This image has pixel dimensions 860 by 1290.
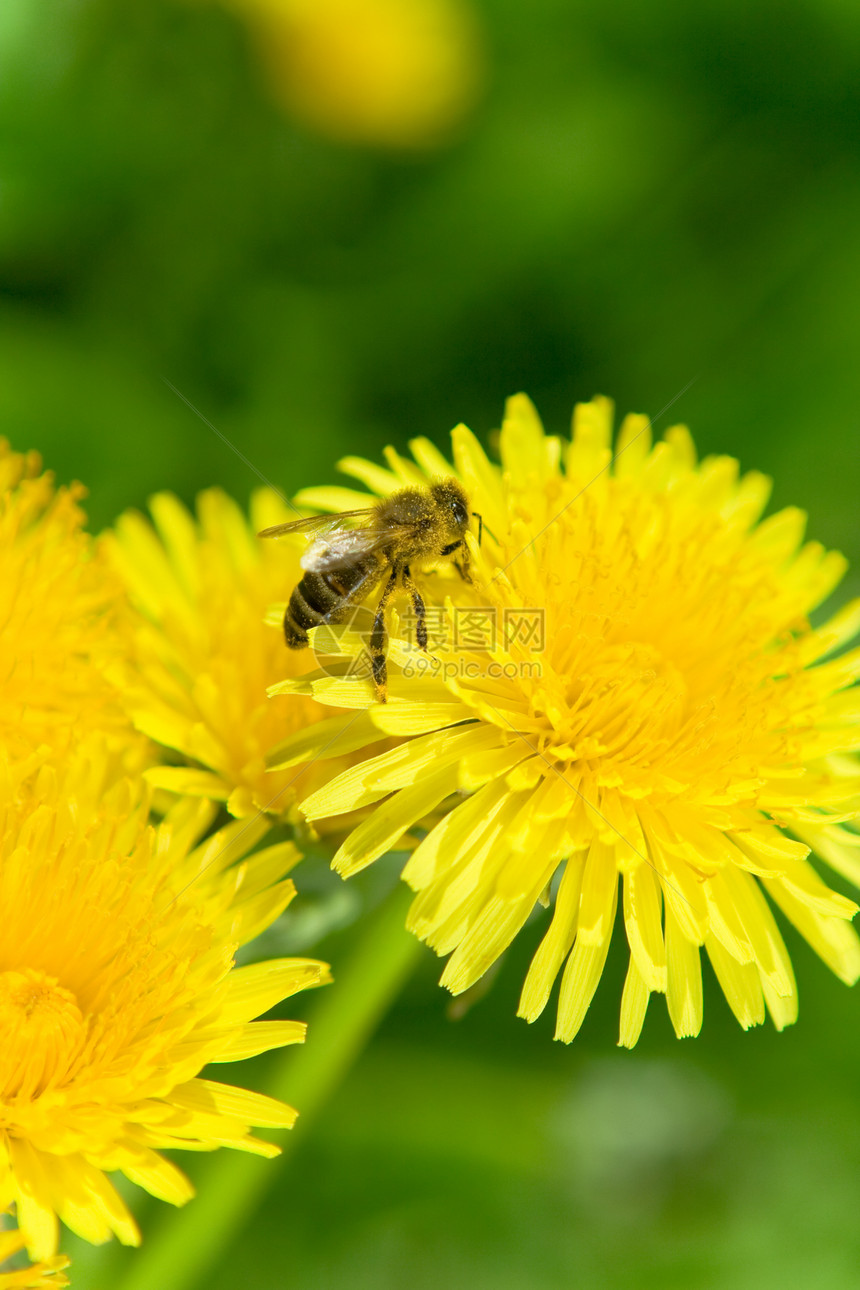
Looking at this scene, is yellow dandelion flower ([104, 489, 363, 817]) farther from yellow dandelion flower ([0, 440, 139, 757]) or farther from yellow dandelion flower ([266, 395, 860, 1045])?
yellow dandelion flower ([266, 395, 860, 1045])

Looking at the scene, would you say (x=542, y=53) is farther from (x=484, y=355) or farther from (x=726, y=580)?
(x=726, y=580)

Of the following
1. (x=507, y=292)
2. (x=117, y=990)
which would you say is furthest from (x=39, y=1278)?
(x=507, y=292)

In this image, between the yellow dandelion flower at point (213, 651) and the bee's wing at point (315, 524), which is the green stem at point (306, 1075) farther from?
the bee's wing at point (315, 524)

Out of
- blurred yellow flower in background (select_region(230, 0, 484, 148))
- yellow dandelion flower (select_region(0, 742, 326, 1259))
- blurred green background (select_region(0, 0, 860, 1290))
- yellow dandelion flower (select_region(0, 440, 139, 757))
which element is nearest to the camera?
yellow dandelion flower (select_region(0, 742, 326, 1259))

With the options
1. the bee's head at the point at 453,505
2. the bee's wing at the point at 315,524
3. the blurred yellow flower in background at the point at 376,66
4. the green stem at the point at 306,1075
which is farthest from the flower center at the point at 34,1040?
the blurred yellow flower in background at the point at 376,66

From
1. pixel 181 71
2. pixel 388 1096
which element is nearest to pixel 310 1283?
pixel 388 1096

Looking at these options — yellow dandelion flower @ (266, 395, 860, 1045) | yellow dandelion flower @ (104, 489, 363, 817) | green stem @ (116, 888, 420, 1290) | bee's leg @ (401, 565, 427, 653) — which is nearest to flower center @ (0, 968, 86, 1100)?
yellow dandelion flower @ (104, 489, 363, 817)

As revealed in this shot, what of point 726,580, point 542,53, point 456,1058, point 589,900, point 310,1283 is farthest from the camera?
point 542,53
